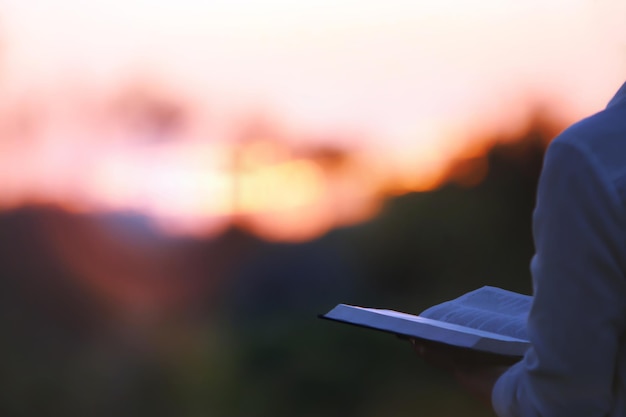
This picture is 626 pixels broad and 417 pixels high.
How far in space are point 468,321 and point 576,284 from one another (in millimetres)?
240

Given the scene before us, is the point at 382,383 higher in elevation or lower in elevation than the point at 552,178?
lower

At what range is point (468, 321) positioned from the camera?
80 cm

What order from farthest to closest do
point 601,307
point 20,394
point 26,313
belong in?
point 26,313, point 20,394, point 601,307

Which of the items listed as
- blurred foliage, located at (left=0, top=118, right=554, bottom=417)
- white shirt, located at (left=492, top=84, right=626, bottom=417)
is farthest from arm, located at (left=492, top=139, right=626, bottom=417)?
blurred foliage, located at (left=0, top=118, right=554, bottom=417)

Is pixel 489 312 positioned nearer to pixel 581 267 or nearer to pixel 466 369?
pixel 466 369

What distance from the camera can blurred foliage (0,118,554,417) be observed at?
5137mm

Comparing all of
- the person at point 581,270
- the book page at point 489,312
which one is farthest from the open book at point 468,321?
the person at point 581,270

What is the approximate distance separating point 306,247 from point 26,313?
1791mm

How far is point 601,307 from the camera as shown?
1.89 ft

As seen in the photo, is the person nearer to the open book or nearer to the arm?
the arm

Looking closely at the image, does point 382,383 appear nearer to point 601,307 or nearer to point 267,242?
point 267,242

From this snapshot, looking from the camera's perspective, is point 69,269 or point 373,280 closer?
point 373,280

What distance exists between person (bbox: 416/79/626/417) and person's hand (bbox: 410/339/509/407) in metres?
0.10

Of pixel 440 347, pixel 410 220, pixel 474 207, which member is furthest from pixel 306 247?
pixel 440 347
